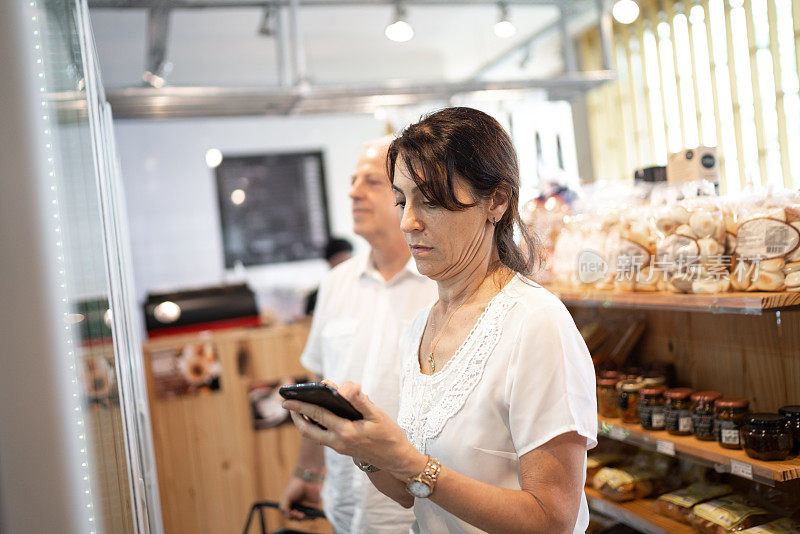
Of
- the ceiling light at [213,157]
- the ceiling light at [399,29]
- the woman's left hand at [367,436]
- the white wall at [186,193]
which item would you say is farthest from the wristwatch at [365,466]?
the ceiling light at [213,157]

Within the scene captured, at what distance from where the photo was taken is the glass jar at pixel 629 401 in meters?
2.24

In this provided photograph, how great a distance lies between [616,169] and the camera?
605 centimetres

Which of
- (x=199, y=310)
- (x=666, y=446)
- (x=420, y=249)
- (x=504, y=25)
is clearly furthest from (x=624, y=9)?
(x=199, y=310)

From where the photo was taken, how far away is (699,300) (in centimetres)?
180

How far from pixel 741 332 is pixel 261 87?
256cm

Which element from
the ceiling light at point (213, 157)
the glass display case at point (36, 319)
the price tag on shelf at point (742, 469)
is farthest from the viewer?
the ceiling light at point (213, 157)

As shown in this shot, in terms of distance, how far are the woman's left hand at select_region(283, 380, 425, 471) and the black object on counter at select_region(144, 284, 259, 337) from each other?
9.43 ft

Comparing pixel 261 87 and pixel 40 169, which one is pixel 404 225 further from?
pixel 261 87

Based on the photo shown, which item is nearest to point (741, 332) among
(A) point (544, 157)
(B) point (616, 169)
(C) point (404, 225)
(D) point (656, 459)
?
(D) point (656, 459)

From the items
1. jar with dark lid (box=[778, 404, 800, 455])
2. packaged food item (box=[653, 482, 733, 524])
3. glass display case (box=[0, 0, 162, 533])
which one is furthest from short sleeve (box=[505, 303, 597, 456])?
packaged food item (box=[653, 482, 733, 524])

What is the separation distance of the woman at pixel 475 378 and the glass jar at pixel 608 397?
3.59ft

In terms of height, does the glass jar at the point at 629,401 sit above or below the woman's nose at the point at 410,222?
below

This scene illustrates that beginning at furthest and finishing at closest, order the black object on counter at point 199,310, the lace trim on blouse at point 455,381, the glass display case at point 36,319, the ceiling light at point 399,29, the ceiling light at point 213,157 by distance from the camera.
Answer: the ceiling light at point 213,157
the black object on counter at point 199,310
the ceiling light at point 399,29
the lace trim on blouse at point 455,381
the glass display case at point 36,319

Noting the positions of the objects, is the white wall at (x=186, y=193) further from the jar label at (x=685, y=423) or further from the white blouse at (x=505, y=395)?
the white blouse at (x=505, y=395)
